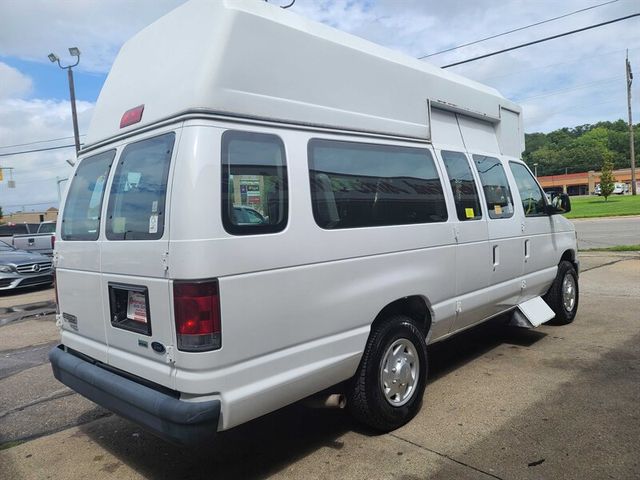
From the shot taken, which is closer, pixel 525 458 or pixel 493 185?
pixel 525 458

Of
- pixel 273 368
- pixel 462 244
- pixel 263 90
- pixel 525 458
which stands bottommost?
pixel 525 458

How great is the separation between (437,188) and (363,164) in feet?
3.03

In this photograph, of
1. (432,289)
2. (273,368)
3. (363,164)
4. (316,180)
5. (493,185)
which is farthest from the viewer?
(493,185)

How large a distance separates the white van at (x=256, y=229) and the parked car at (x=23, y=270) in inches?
372

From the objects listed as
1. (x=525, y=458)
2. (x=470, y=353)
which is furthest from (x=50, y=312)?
(x=525, y=458)

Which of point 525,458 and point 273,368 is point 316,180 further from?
point 525,458

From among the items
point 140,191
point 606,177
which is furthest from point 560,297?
point 606,177

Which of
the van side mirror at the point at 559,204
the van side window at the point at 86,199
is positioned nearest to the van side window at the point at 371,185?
the van side window at the point at 86,199

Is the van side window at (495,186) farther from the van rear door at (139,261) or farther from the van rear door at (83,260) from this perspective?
the van rear door at (83,260)

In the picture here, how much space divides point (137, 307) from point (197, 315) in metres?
0.60

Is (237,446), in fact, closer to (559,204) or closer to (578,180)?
(559,204)

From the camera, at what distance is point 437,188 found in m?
4.36

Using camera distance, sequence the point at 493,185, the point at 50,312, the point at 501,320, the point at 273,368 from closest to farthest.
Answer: the point at 273,368 → the point at 493,185 → the point at 501,320 → the point at 50,312

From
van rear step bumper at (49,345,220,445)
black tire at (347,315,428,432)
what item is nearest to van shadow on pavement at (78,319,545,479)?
black tire at (347,315,428,432)
